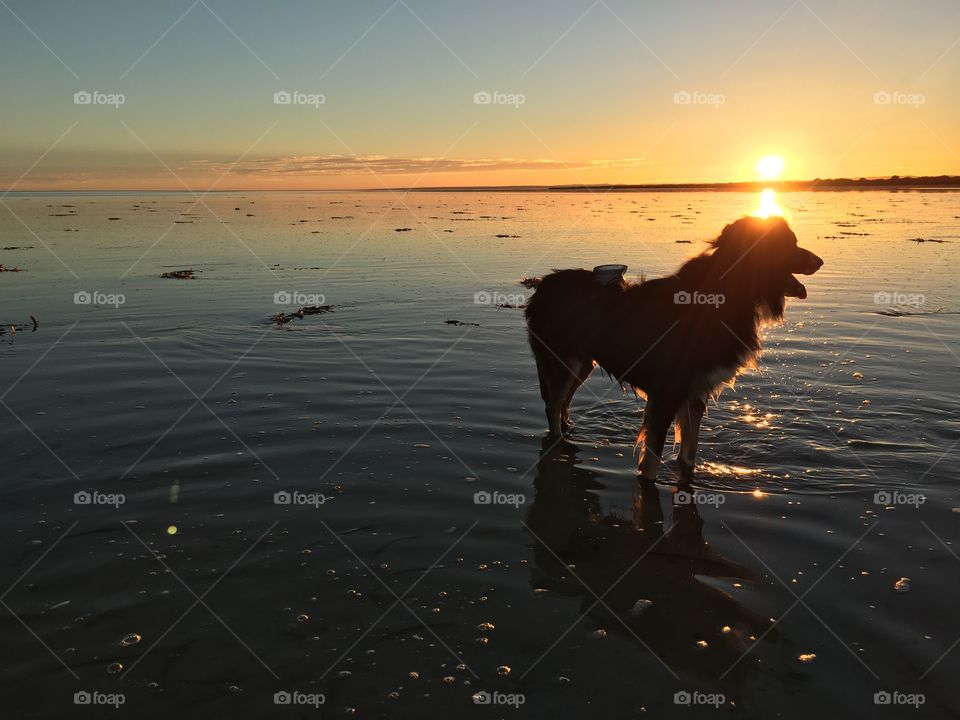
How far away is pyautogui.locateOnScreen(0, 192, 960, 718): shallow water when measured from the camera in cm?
439

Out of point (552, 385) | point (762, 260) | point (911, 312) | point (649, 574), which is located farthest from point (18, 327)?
point (911, 312)

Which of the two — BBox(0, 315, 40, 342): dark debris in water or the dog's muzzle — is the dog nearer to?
the dog's muzzle

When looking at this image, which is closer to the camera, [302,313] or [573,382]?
[573,382]

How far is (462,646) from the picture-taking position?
15.4 feet

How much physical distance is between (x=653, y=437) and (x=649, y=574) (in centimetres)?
230

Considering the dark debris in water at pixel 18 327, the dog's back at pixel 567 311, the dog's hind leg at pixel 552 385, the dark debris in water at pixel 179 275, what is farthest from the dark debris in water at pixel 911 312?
the dark debris in water at pixel 179 275

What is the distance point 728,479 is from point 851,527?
141 centimetres

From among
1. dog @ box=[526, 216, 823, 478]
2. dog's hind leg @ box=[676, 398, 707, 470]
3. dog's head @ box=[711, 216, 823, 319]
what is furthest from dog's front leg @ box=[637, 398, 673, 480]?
dog's head @ box=[711, 216, 823, 319]

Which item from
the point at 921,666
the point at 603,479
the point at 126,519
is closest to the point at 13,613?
the point at 126,519

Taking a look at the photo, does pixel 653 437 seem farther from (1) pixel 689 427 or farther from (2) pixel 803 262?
(2) pixel 803 262

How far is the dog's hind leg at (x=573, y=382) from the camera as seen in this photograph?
8969 mm

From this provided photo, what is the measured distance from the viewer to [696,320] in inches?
304

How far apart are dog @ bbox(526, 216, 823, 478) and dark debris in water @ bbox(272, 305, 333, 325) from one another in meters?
8.78

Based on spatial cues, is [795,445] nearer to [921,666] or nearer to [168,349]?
[921,666]
